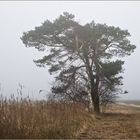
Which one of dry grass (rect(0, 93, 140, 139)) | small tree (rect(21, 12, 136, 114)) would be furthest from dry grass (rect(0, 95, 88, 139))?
small tree (rect(21, 12, 136, 114))

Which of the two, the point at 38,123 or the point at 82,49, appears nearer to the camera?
the point at 38,123

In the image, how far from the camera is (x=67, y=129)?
12008 millimetres

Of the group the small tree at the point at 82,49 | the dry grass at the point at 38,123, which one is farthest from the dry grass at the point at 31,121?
the small tree at the point at 82,49

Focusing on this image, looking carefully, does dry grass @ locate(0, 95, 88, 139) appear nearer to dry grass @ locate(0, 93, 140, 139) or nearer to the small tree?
dry grass @ locate(0, 93, 140, 139)

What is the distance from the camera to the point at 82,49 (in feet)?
98.9

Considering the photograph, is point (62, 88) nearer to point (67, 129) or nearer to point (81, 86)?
point (81, 86)

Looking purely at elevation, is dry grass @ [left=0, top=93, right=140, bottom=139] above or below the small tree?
below

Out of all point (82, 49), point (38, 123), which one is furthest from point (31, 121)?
point (82, 49)

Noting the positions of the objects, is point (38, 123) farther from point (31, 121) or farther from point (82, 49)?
point (82, 49)

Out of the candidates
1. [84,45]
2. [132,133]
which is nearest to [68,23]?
[84,45]

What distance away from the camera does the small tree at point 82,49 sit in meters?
29.8

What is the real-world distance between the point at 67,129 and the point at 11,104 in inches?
67.7

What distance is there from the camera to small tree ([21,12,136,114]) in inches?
1172

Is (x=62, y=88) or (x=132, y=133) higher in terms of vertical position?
(x=62, y=88)
